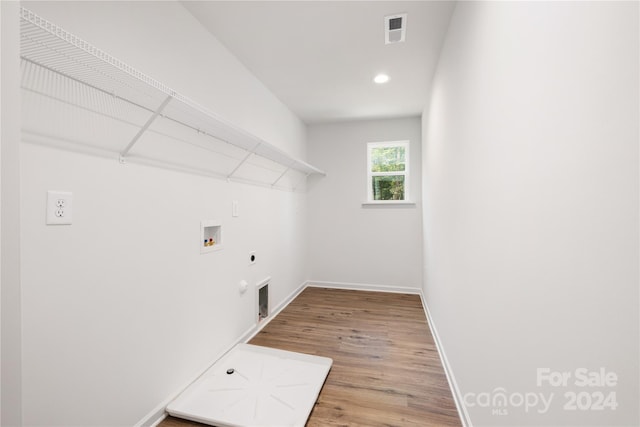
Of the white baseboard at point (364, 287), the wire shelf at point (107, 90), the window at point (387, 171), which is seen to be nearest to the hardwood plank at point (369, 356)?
the white baseboard at point (364, 287)

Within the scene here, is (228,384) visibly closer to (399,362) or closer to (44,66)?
(399,362)

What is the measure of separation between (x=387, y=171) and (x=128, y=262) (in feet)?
11.6

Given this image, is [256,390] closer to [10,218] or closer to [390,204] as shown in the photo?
[10,218]

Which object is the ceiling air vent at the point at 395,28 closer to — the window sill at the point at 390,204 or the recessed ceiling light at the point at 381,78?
the recessed ceiling light at the point at 381,78

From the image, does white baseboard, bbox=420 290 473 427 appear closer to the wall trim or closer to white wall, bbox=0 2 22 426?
the wall trim

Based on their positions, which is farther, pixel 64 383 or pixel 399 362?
pixel 399 362

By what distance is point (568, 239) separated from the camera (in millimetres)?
695

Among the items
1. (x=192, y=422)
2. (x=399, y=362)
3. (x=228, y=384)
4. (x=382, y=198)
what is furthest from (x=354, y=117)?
(x=192, y=422)

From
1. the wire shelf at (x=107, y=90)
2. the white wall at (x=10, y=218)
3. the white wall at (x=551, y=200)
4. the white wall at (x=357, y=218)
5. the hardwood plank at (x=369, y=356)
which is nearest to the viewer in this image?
the white wall at (x=10, y=218)

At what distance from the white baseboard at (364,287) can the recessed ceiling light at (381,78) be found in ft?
9.06

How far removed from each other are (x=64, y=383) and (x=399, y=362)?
6.66 feet

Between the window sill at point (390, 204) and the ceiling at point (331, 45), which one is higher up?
the ceiling at point (331, 45)

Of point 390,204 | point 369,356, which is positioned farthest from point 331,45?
point 369,356

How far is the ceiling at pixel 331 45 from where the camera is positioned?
1.83 meters
